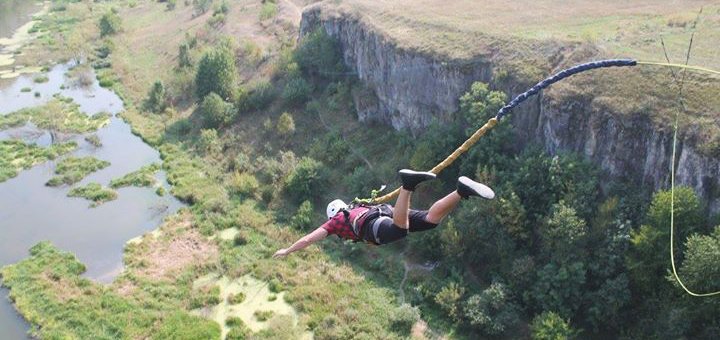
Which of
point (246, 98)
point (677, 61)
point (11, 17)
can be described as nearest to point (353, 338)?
point (677, 61)

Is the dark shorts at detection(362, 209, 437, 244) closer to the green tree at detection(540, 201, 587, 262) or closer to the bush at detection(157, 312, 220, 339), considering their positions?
the green tree at detection(540, 201, 587, 262)

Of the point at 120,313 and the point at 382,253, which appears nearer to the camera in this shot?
the point at 120,313

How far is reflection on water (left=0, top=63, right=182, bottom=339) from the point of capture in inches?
1011

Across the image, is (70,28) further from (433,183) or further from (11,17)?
(433,183)

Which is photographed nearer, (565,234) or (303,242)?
(303,242)

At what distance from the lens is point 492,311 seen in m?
20.7

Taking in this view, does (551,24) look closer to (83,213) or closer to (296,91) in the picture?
(296,91)

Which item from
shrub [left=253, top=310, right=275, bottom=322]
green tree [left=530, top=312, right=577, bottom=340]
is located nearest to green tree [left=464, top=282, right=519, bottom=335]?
green tree [left=530, top=312, right=577, bottom=340]

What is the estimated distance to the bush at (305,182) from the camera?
92.9 feet

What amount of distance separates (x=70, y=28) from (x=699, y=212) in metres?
59.6

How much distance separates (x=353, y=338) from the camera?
20.5m

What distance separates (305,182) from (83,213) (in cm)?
1067

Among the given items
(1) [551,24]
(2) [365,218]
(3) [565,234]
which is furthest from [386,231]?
(1) [551,24]

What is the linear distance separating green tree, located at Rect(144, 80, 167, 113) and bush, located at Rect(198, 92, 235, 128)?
5.46m
